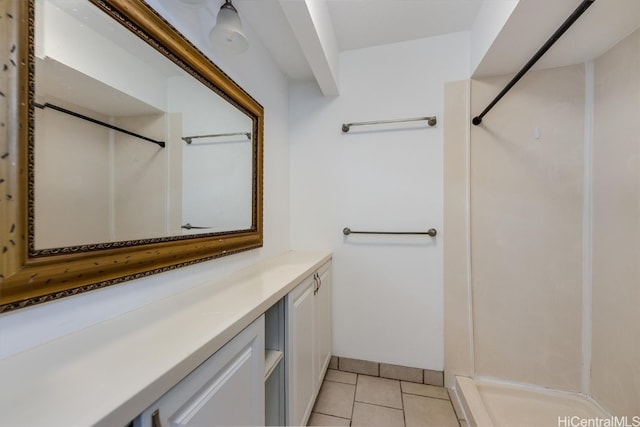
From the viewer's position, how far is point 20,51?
0.52 m

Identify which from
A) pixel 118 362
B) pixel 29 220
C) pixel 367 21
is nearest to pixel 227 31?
pixel 29 220

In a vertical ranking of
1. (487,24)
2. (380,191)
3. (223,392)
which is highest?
(487,24)

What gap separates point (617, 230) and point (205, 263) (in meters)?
2.05

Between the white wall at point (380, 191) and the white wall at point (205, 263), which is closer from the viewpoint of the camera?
the white wall at point (205, 263)

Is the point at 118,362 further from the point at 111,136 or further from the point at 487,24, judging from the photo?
the point at 487,24

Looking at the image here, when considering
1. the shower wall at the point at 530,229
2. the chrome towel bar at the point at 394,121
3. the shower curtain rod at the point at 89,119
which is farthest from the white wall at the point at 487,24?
the shower curtain rod at the point at 89,119

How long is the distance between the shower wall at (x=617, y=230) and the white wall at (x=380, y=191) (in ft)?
2.41

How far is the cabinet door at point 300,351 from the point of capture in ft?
3.55

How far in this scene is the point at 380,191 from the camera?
1.83 meters

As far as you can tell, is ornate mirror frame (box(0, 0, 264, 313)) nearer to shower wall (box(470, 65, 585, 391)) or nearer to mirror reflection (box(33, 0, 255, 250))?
mirror reflection (box(33, 0, 255, 250))

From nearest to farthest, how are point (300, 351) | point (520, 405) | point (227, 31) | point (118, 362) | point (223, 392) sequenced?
point (118, 362) → point (223, 392) → point (227, 31) → point (300, 351) → point (520, 405)

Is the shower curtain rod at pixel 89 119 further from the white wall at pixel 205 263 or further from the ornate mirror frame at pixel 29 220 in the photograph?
the white wall at pixel 205 263

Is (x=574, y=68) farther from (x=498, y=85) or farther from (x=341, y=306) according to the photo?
(x=341, y=306)

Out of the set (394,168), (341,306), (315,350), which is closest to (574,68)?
(394,168)
